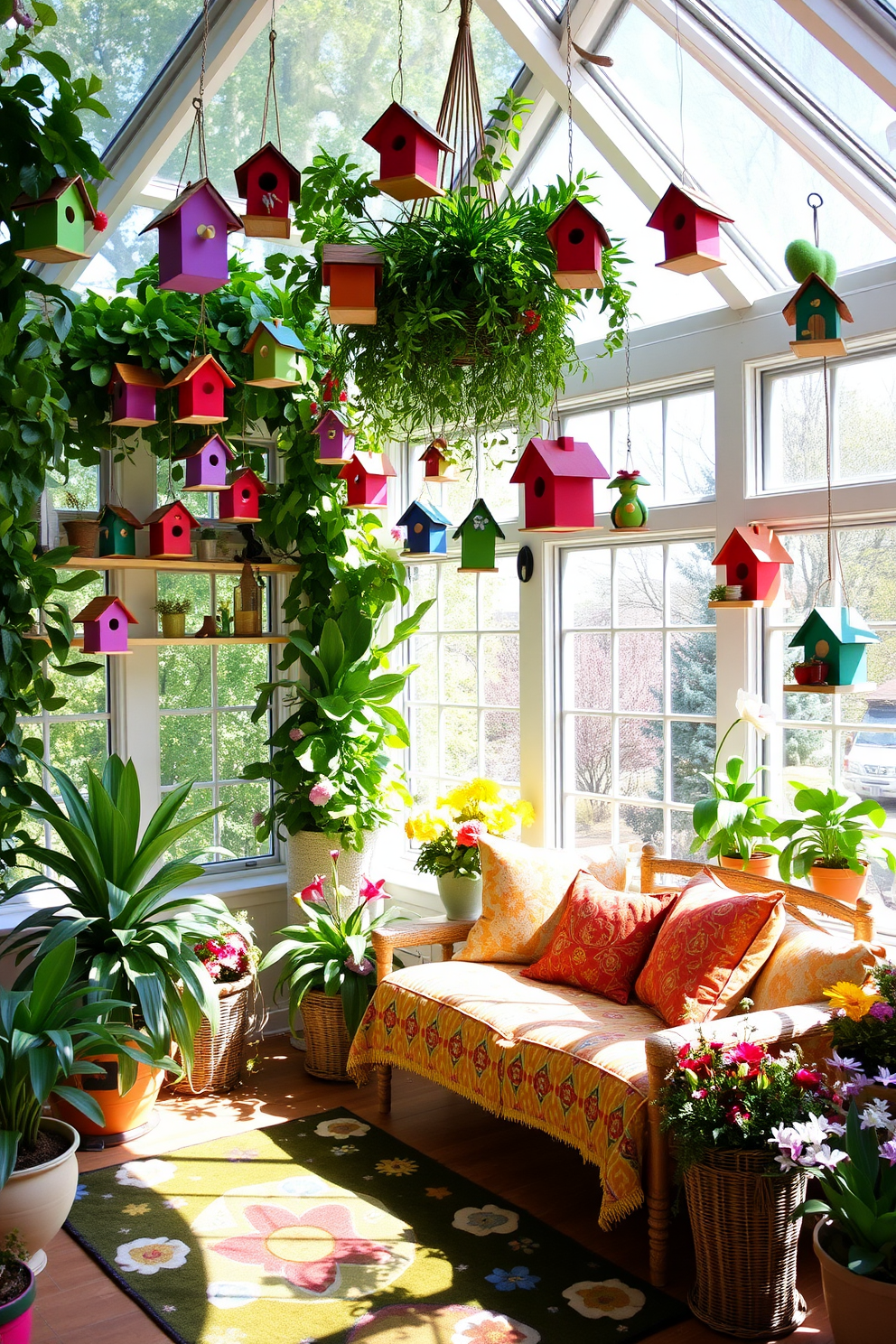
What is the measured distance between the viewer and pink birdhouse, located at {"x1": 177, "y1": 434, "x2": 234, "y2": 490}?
12.6ft

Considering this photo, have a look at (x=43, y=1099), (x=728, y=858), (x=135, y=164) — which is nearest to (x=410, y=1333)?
(x=43, y=1099)

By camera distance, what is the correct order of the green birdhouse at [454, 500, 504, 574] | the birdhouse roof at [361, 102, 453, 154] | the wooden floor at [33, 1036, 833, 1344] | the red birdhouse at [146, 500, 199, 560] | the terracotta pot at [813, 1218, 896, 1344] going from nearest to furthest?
the terracotta pot at [813, 1218, 896, 1344], the birdhouse roof at [361, 102, 453, 154], the wooden floor at [33, 1036, 833, 1344], the green birdhouse at [454, 500, 504, 574], the red birdhouse at [146, 500, 199, 560]

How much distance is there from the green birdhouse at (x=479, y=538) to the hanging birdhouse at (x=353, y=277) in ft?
2.86

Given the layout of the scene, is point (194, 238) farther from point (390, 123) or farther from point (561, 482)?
point (561, 482)

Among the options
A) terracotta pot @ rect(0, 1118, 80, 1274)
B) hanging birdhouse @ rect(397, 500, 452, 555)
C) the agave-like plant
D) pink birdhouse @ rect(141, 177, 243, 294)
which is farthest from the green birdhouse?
terracotta pot @ rect(0, 1118, 80, 1274)

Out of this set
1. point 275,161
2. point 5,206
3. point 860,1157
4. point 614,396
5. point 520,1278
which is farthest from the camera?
point 614,396

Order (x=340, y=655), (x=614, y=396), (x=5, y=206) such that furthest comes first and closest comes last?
(x=340, y=655)
(x=614, y=396)
(x=5, y=206)

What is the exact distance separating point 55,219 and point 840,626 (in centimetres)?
219

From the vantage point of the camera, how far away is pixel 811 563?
142 inches

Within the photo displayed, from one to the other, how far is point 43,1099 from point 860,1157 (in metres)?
1.91

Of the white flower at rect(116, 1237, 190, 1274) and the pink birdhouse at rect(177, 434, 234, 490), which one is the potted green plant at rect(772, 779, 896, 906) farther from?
the pink birdhouse at rect(177, 434, 234, 490)

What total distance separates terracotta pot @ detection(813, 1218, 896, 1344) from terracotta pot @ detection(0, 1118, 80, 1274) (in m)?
1.73

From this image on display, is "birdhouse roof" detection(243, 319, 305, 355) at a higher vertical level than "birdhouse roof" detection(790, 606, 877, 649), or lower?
higher

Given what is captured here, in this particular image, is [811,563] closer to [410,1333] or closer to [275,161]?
[275,161]
